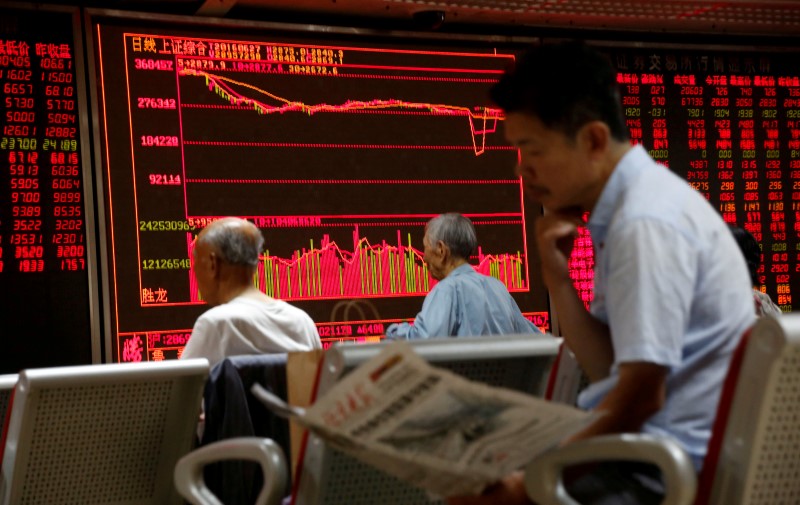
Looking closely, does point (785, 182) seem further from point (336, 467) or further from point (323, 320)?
point (336, 467)

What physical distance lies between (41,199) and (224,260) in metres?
1.24

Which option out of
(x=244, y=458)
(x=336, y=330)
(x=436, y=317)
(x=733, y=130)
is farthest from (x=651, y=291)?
(x=733, y=130)

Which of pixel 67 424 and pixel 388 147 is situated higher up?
pixel 388 147

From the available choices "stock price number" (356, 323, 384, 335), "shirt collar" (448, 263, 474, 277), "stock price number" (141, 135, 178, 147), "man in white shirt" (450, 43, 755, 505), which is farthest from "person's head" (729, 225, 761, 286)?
"stock price number" (141, 135, 178, 147)

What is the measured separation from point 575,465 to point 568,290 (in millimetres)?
294

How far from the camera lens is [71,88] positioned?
4395 millimetres

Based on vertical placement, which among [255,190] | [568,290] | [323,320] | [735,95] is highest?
[735,95]

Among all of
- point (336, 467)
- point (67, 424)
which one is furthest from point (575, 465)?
point (67, 424)

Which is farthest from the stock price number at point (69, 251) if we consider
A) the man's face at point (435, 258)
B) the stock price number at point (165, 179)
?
the man's face at point (435, 258)

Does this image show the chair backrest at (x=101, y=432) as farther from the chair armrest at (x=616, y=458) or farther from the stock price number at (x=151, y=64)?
the stock price number at (x=151, y=64)

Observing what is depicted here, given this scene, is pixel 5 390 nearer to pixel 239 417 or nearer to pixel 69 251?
pixel 239 417

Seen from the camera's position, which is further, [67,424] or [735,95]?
[735,95]

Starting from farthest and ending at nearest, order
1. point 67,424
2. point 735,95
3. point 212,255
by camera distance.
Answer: point 735,95 → point 212,255 → point 67,424

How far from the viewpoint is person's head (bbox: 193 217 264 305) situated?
347cm
